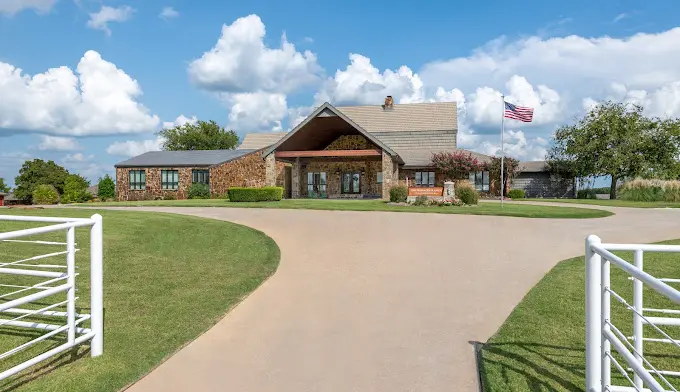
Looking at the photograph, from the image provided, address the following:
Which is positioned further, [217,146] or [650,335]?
[217,146]

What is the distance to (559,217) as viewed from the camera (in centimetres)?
1877

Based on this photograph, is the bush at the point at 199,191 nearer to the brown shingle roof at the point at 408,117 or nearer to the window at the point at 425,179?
the brown shingle roof at the point at 408,117

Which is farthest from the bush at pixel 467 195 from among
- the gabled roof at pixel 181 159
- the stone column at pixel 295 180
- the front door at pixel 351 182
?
the gabled roof at pixel 181 159

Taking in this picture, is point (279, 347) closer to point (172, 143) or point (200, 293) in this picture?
point (200, 293)

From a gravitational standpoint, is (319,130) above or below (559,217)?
above

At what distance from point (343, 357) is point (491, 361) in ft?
4.89

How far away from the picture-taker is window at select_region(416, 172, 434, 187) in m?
38.8

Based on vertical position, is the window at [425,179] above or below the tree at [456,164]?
below

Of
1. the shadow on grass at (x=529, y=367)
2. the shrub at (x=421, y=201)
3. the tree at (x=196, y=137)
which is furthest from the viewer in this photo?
the tree at (x=196, y=137)

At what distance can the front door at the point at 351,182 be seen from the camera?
3728 centimetres

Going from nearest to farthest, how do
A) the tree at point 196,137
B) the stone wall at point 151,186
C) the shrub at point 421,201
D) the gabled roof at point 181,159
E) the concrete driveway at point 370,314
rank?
1. the concrete driveway at point 370,314
2. the shrub at point 421,201
3. the stone wall at point 151,186
4. the gabled roof at point 181,159
5. the tree at point 196,137

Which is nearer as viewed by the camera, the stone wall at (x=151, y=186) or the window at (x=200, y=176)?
the window at (x=200, y=176)

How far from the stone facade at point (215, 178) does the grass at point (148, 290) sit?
23145 millimetres

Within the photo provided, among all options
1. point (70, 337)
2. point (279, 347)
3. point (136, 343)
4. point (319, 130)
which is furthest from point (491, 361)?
point (319, 130)
